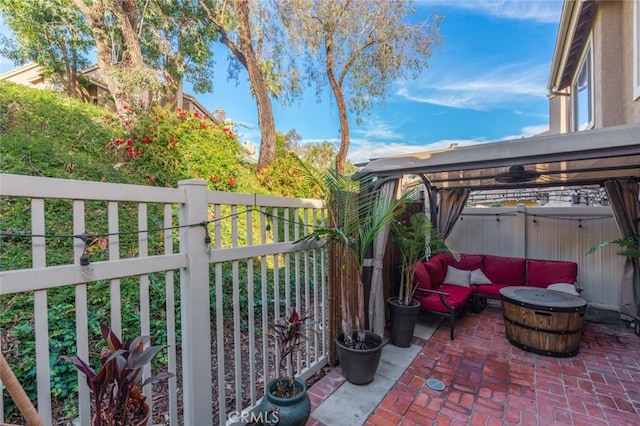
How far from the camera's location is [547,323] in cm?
373

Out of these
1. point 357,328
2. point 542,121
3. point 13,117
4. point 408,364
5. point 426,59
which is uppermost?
point 426,59

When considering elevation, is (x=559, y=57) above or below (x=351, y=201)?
above

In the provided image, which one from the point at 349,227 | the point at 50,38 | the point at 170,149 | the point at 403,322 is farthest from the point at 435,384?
the point at 50,38

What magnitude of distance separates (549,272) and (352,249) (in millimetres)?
4617

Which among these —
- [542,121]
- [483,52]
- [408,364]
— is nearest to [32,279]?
[408,364]

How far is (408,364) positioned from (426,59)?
361 inches

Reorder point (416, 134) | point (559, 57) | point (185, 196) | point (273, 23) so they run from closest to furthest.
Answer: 1. point (185, 196)
2. point (559, 57)
3. point (273, 23)
4. point (416, 134)

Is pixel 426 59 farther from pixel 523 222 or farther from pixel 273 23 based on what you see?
pixel 523 222

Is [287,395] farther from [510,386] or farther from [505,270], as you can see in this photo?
[505,270]

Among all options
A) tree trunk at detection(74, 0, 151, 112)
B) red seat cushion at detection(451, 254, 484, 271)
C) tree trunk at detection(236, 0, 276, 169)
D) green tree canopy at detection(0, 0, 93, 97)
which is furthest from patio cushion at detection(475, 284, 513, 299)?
green tree canopy at detection(0, 0, 93, 97)

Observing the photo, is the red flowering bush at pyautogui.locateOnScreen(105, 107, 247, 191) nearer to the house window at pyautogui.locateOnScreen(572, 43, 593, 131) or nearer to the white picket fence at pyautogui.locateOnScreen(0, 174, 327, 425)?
the white picket fence at pyautogui.locateOnScreen(0, 174, 327, 425)

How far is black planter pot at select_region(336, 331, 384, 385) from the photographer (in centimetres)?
294

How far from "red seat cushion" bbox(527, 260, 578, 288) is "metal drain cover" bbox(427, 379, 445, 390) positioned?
11.8ft

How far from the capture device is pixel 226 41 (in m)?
8.16
